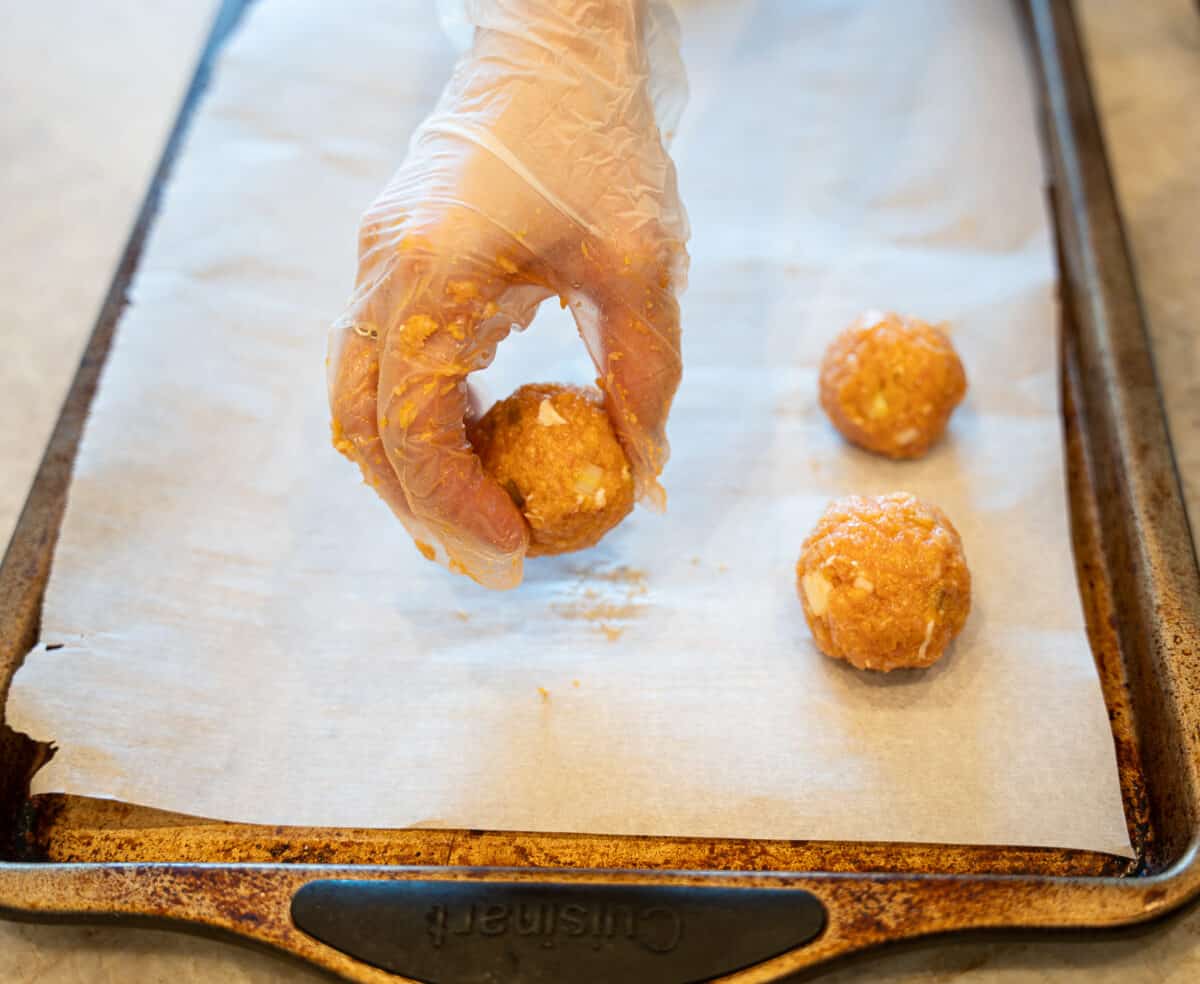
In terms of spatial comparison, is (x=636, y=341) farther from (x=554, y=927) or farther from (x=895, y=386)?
(x=554, y=927)

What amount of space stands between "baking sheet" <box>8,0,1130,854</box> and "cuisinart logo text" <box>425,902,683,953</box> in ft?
0.52

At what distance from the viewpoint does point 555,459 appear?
133 centimetres

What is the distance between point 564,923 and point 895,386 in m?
0.91

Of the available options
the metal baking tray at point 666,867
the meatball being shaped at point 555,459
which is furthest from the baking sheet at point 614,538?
the meatball being shaped at point 555,459

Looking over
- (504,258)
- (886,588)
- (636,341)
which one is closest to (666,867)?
(886,588)

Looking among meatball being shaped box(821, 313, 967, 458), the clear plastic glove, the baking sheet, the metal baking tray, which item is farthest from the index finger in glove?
the metal baking tray

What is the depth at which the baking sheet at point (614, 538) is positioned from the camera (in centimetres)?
133

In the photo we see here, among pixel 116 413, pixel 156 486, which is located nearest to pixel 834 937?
pixel 156 486

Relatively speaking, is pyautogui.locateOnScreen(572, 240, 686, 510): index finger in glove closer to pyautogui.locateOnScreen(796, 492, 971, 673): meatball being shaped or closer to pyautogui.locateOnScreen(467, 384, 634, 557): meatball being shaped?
pyautogui.locateOnScreen(467, 384, 634, 557): meatball being shaped

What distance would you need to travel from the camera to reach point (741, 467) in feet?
5.45

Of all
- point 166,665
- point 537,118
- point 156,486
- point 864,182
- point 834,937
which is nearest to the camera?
point 834,937

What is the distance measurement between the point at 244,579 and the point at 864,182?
134 centimetres

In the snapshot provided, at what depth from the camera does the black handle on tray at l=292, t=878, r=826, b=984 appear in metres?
1.11

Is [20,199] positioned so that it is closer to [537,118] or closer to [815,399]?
[537,118]
